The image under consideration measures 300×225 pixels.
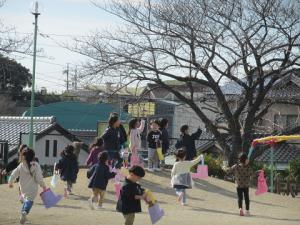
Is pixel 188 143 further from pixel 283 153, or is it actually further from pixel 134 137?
pixel 283 153

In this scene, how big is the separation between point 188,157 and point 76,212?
17.3ft

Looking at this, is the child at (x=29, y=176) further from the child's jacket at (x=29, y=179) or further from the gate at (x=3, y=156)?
the gate at (x=3, y=156)

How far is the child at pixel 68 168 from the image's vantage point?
51.2 feet

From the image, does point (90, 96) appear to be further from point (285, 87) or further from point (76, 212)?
point (76, 212)

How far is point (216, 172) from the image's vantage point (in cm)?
2272

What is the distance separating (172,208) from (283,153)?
66.0ft

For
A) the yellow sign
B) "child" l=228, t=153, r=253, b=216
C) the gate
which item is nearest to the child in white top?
"child" l=228, t=153, r=253, b=216

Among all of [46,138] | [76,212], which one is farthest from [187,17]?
[46,138]

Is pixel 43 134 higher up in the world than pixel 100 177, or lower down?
higher up

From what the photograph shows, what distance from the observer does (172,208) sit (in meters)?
14.2

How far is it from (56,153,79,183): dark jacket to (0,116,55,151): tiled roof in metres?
15.4

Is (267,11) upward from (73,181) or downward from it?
upward

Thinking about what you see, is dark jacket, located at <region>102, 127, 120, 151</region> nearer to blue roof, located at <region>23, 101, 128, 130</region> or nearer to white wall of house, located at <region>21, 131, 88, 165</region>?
white wall of house, located at <region>21, 131, 88, 165</region>

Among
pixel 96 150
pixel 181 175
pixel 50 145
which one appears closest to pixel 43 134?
pixel 50 145
